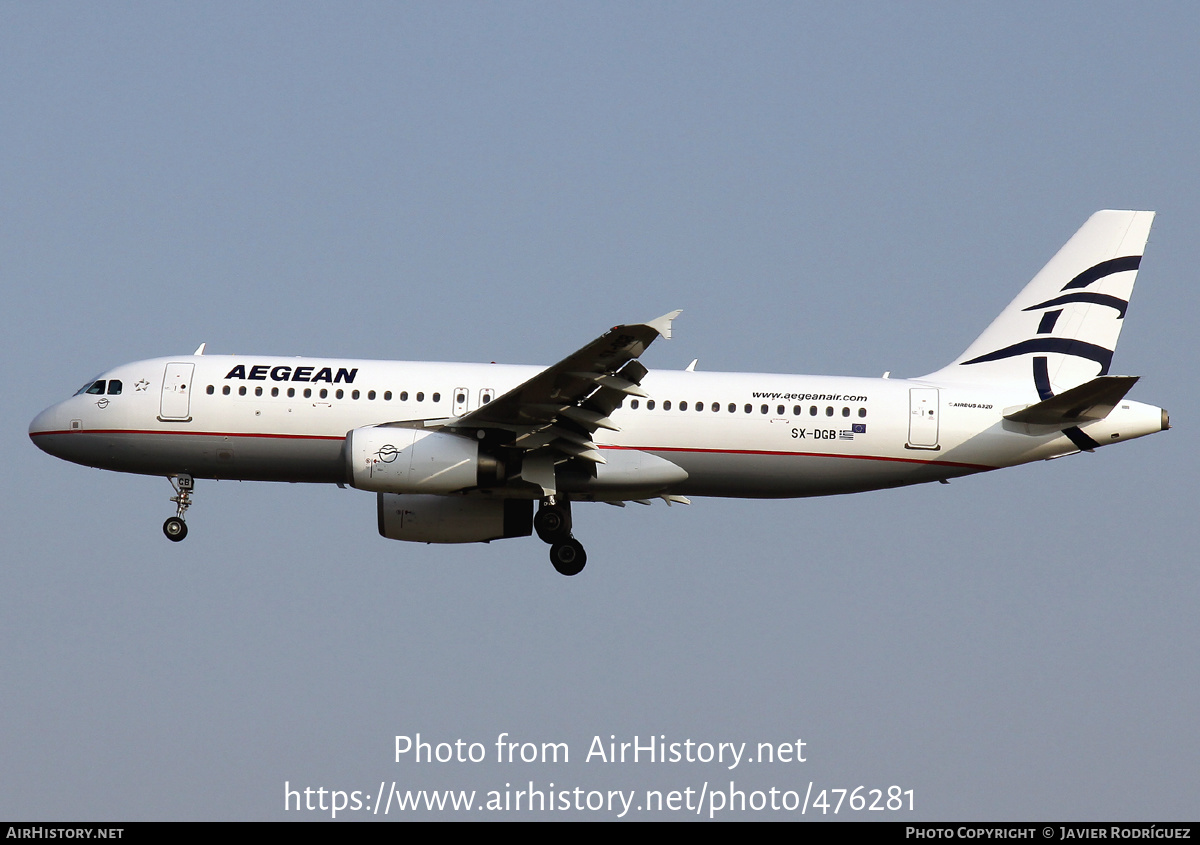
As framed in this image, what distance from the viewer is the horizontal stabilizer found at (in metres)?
30.2

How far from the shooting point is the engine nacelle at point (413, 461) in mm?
29688

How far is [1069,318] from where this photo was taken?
34.6 meters

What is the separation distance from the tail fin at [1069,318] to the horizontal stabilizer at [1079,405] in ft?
5.65

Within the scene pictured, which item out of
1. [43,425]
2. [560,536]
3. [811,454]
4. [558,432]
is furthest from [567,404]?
[43,425]

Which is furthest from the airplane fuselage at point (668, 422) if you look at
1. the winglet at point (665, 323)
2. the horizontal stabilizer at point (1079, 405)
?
the winglet at point (665, 323)

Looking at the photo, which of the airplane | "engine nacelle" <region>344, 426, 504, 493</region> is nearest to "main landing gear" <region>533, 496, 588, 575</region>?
the airplane

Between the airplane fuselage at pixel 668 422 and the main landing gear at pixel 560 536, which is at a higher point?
the airplane fuselage at pixel 668 422

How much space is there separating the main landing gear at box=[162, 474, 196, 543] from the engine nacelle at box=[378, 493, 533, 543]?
428cm

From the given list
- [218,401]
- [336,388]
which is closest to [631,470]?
[336,388]

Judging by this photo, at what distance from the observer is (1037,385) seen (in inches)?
1323

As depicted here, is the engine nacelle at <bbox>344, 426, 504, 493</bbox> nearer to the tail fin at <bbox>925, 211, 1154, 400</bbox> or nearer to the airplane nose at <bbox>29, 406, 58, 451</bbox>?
the airplane nose at <bbox>29, 406, 58, 451</bbox>

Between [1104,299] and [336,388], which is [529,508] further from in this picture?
[1104,299]

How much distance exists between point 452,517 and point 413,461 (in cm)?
377

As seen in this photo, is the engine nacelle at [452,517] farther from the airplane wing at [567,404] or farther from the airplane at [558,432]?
the airplane wing at [567,404]
